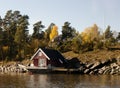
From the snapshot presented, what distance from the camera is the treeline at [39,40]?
308ft

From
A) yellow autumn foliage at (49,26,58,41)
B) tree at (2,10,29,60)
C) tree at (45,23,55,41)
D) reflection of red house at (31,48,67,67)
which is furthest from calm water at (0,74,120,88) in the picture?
tree at (45,23,55,41)

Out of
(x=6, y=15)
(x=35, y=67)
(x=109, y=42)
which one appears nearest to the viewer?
(x=35, y=67)

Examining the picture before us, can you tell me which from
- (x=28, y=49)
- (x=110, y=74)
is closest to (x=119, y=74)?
(x=110, y=74)

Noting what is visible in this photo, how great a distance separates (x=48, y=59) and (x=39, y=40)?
25412 millimetres

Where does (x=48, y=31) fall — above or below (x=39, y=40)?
above

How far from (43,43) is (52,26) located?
25222mm

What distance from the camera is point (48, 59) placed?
8156 centimetres

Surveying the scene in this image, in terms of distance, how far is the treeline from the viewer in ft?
308

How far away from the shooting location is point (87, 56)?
86125 millimetres

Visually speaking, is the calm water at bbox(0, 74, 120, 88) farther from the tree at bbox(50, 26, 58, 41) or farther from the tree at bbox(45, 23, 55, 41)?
the tree at bbox(45, 23, 55, 41)

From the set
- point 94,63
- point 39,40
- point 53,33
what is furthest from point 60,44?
point 94,63

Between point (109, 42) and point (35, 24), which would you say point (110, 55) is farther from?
point (35, 24)

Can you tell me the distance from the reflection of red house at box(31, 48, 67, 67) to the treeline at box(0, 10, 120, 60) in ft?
29.7

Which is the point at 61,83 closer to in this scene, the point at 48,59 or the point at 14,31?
the point at 48,59
